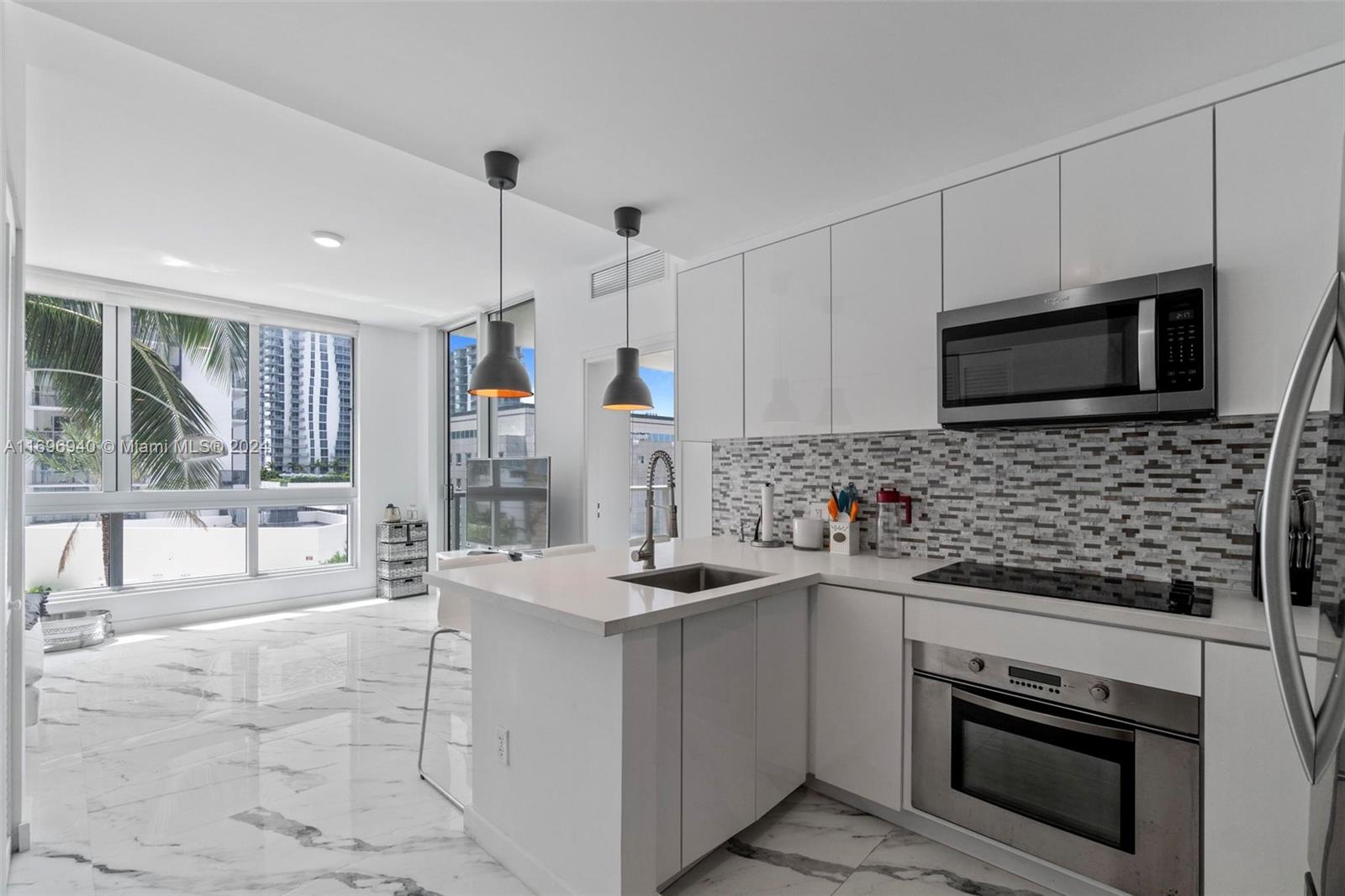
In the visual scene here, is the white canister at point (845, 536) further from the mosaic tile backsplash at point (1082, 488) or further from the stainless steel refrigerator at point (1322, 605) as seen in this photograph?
the stainless steel refrigerator at point (1322, 605)

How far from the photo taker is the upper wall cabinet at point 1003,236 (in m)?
2.12

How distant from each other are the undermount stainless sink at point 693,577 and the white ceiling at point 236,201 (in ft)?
6.93

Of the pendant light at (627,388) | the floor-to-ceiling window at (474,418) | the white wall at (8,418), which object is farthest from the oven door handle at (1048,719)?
the floor-to-ceiling window at (474,418)

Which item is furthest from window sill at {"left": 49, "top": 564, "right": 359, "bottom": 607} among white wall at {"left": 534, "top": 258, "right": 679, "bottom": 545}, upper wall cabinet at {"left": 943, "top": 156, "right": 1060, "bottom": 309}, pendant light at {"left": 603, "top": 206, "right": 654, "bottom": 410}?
Answer: upper wall cabinet at {"left": 943, "top": 156, "right": 1060, "bottom": 309}

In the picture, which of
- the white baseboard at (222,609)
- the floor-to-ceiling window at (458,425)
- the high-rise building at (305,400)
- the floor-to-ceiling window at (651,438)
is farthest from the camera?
the floor-to-ceiling window at (458,425)

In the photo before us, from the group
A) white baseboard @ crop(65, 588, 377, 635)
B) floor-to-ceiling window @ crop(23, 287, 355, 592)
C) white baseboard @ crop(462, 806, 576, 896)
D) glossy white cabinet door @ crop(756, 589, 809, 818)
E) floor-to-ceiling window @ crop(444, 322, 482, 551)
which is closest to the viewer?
white baseboard @ crop(462, 806, 576, 896)

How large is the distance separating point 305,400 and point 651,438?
3420 millimetres

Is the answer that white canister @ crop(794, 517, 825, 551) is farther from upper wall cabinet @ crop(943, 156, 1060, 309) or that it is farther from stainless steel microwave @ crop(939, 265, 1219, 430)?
upper wall cabinet @ crop(943, 156, 1060, 309)

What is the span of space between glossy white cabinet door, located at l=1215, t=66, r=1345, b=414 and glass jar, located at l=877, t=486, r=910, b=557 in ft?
3.72

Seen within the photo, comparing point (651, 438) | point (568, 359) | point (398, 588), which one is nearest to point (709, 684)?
point (568, 359)

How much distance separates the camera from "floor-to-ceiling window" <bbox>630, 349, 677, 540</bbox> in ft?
16.3

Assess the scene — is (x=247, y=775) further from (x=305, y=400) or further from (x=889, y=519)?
(x=305, y=400)

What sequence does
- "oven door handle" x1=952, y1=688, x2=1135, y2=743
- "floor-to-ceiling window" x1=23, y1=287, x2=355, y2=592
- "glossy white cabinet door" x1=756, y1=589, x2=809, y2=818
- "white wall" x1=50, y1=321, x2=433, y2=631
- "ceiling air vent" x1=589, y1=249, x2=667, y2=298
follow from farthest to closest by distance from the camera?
"white wall" x1=50, y1=321, x2=433, y2=631 → "floor-to-ceiling window" x1=23, y1=287, x2=355, y2=592 → "ceiling air vent" x1=589, y1=249, x2=667, y2=298 → "glossy white cabinet door" x1=756, y1=589, x2=809, y2=818 → "oven door handle" x1=952, y1=688, x2=1135, y2=743

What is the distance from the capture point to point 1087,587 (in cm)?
198
